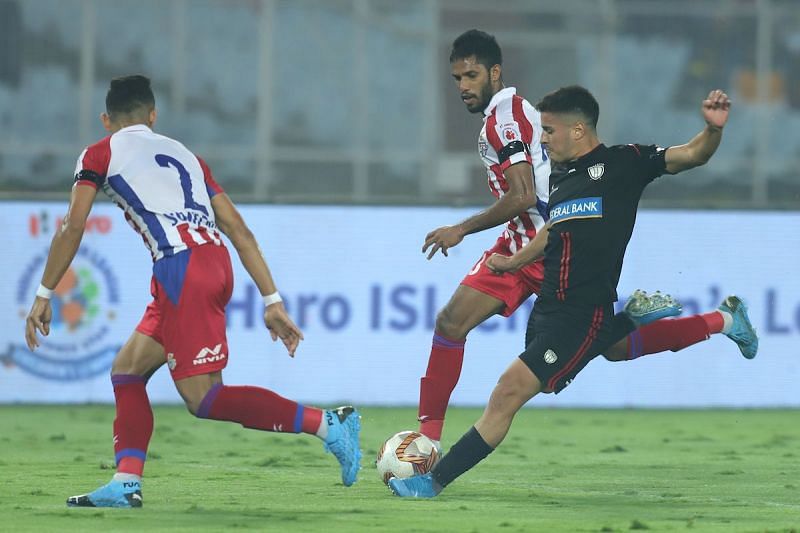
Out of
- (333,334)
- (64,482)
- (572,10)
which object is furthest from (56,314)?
(572,10)

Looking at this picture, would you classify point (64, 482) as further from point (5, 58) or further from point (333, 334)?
point (5, 58)

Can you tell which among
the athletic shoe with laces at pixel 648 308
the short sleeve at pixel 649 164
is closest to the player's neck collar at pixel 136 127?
the short sleeve at pixel 649 164

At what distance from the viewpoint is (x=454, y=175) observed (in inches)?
795

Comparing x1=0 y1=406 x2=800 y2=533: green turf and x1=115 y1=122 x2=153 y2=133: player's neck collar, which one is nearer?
x1=0 y1=406 x2=800 y2=533: green turf

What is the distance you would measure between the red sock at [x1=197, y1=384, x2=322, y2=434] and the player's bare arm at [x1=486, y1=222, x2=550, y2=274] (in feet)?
4.36

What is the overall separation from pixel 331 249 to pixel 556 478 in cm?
544

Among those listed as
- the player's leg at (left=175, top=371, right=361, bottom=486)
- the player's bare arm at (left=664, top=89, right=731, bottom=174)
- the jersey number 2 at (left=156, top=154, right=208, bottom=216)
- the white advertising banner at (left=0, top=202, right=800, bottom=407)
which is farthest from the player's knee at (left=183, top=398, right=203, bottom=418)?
the white advertising banner at (left=0, top=202, right=800, bottom=407)

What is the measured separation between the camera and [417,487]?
800 centimetres

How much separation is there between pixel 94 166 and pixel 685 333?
3336 mm

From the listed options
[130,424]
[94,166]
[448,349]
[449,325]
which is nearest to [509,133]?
[449,325]

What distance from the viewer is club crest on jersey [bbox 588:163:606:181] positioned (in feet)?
26.1

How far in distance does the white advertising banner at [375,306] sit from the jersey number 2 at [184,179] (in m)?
6.33

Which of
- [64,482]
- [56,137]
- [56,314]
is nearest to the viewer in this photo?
[64,482]

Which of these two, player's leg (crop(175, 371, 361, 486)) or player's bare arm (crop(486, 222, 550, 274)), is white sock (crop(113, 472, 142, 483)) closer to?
player's leg (crop(175, 371, 361, 486))
